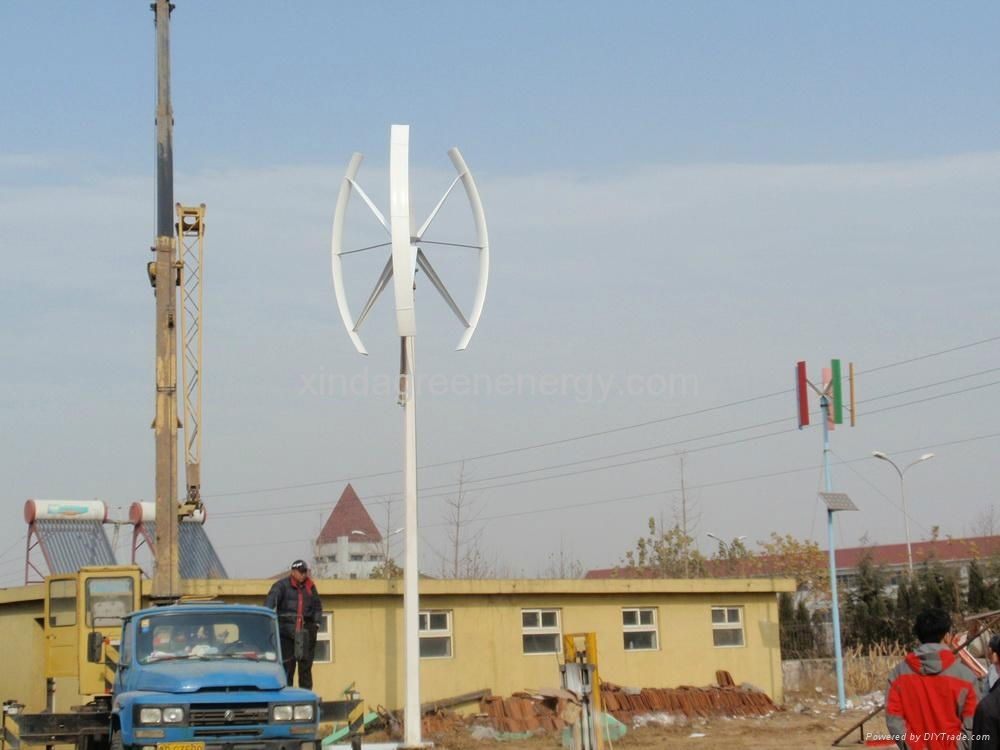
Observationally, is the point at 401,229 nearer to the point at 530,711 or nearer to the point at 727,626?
the point at 530,711

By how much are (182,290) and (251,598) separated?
42.7ft

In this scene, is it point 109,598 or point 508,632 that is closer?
point 109,598

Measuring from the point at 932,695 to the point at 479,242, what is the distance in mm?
13712

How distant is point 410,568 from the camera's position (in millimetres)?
18891

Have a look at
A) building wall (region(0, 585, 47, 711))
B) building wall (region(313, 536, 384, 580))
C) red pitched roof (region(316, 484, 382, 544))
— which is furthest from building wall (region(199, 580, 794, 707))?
red pitched roof (region(316, 484, 382, 544))

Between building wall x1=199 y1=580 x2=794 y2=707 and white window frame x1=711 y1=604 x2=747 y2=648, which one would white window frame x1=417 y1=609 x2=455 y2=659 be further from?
white window frame x1=711 y1=604 x2=747 y2=648

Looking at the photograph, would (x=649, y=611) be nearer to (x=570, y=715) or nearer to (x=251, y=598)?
(x=570, y=715)

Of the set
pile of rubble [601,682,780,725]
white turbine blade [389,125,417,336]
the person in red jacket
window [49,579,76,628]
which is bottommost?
pile of rubble [601,682,780,725]

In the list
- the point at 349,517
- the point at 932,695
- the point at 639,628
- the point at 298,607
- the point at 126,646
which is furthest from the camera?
the point at 349,517

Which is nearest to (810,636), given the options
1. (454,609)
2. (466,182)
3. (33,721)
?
(454,609)

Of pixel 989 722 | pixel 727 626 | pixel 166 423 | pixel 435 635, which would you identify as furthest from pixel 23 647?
pixel 989 722

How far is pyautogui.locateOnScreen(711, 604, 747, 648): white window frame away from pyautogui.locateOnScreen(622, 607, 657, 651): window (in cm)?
156

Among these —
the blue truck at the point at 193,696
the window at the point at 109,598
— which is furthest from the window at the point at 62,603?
the blue truck at the point at 193,696

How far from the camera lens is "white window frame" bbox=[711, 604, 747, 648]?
2664cm
